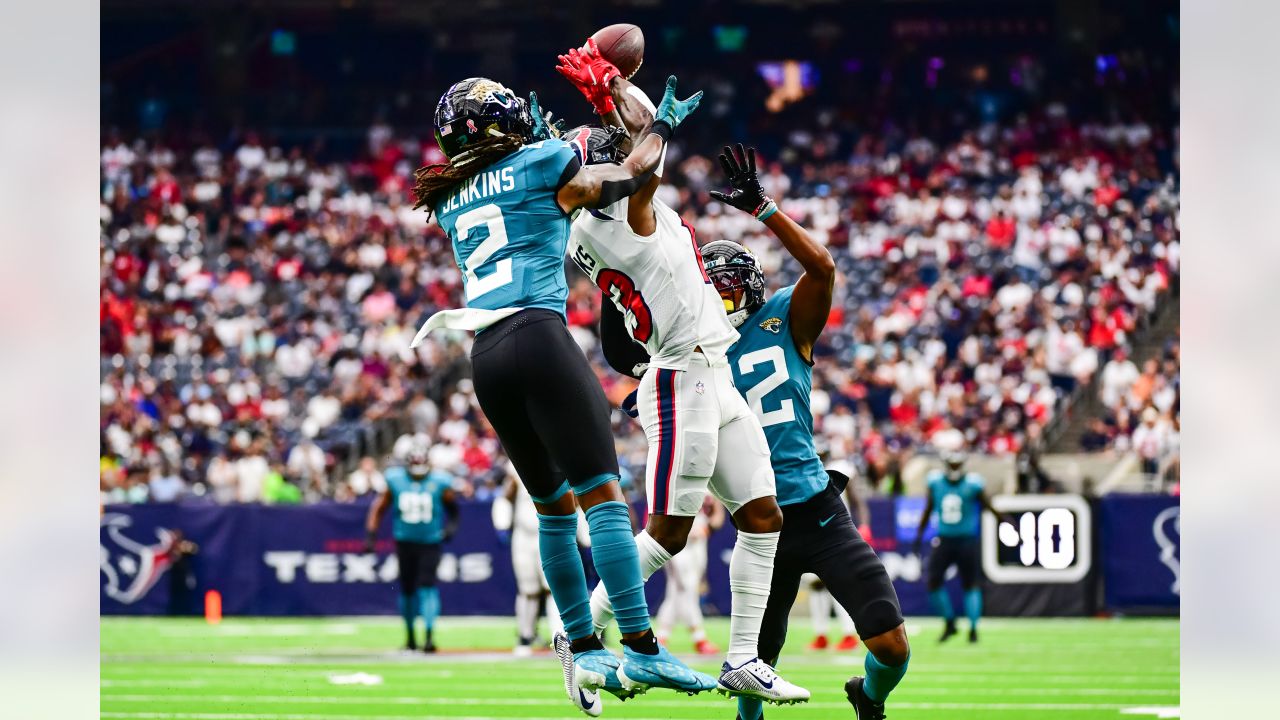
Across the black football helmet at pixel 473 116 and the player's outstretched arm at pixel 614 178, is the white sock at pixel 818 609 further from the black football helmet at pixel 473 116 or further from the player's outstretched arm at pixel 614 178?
the black football helmet at pixel 473 116

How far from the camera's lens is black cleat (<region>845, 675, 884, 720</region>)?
268 inches

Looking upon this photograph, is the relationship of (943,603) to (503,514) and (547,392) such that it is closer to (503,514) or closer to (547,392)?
(503,514)

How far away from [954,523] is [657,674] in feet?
37.3

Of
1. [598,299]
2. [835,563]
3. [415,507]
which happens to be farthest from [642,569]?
[598,299]

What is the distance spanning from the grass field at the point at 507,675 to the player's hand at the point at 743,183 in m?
4.35

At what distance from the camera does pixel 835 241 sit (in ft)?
85.5

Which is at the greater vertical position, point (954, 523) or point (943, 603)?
point (954, 523)

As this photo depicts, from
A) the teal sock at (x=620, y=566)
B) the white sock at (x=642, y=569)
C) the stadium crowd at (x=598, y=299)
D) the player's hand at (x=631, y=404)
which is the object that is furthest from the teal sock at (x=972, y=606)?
the teal sock at (x=620, y=566)

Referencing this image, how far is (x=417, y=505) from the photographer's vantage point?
15734 millimetres

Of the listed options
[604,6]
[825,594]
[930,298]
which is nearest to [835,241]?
[930,298]

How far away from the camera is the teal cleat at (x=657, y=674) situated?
542 centimetres

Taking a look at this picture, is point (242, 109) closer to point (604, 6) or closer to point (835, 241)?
point (604, 6)

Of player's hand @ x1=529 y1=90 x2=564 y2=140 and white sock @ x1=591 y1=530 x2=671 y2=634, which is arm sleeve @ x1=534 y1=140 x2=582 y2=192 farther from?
white sock @ x1=591 y1=530 x2=671 y2=634

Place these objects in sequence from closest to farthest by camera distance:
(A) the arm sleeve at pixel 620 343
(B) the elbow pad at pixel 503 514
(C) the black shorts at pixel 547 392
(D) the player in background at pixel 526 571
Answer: (C) the black shorts at pixel 547 392 → (A) the arm sleeve at pixel 620 343 → (D) the player in background at pixel 526 571 → (B) the elbow pad at pixel 503 514
